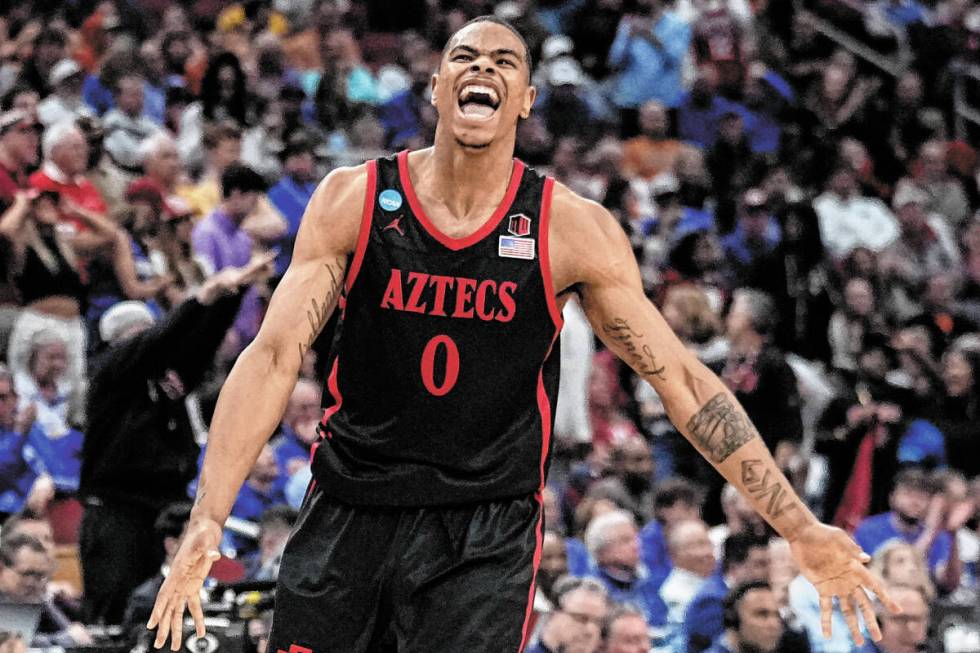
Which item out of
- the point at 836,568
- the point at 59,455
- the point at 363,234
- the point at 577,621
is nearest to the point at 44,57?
the point at 59,455

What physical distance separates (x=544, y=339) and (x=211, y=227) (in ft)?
20.2

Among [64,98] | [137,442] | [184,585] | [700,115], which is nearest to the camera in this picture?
[184,585]

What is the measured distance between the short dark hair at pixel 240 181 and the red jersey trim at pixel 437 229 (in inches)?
232

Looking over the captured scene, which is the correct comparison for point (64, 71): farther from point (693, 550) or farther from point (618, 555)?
point (693, 550)

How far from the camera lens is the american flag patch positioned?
4883 millimetres

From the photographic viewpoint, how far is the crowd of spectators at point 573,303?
8406 mm

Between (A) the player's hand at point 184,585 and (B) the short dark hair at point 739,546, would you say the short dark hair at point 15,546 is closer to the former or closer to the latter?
(A) the player's hand at point 184,585

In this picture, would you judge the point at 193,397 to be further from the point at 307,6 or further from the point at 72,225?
the point at 307,6

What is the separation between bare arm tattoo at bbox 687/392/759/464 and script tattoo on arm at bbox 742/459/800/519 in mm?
60

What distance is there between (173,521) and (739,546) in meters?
2.80

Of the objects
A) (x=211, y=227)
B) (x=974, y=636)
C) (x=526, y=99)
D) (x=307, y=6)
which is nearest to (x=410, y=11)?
(x=307, y=6)

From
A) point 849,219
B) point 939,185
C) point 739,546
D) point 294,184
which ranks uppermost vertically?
point 939,185

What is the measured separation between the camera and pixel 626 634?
25.7ft

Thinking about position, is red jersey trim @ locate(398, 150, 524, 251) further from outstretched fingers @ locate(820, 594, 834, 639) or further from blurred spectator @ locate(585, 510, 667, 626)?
blurred spectator @ locate(585, 510, 667, 626)
